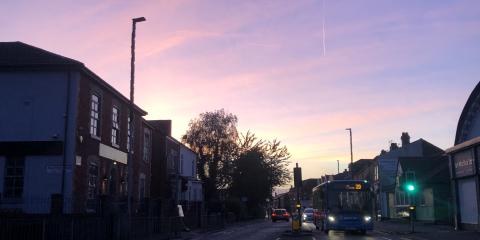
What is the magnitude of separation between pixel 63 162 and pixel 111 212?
4.22 metres

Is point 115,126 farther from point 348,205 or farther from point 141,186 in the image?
point 348,205

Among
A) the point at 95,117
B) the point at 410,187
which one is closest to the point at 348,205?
the point at 410,187

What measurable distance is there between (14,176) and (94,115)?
5.27 meters

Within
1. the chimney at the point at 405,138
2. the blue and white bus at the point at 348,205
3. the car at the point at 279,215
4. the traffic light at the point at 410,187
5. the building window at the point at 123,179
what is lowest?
the car at the point at 279,215

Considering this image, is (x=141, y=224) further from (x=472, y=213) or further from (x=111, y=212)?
(x=472, y=213)

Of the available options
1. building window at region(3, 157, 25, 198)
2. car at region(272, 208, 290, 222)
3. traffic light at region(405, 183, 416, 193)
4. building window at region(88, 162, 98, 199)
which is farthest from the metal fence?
car at region(272, 208, 290, 222)

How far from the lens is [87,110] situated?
28297 mm

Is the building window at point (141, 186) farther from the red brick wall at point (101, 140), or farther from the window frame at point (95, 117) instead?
the window frame at point (95, 117)

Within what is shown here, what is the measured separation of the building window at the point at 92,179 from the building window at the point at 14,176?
3.38 m

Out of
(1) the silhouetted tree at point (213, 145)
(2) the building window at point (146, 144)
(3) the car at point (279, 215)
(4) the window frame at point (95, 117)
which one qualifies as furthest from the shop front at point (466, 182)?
(1) the silhouetted tree at point (213, 145)

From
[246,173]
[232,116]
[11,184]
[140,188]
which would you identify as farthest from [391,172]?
[11,184]

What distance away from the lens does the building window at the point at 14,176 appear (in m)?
26.4

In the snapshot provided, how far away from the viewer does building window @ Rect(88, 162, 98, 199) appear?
2883 cm

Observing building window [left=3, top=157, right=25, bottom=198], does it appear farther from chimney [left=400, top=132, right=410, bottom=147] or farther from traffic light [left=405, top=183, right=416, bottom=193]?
chimney [left=400, top=132, right=410, bottom=147]
